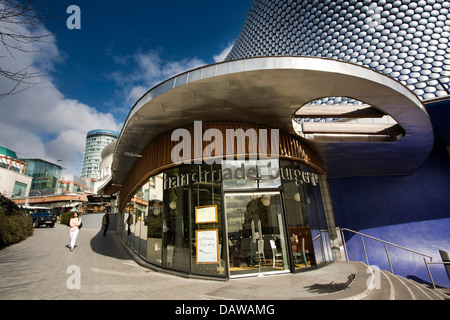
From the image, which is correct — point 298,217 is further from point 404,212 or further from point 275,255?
point 404,212

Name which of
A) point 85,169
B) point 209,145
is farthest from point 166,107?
point 85,169

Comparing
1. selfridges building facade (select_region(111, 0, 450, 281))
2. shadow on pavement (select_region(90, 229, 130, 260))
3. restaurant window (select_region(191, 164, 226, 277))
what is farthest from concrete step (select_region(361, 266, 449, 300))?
shadow on pavement (select_region(90, 229, 130, 260))

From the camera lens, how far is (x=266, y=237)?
20.7ft

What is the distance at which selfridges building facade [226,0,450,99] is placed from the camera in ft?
44.0

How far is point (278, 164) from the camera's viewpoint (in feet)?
22.3

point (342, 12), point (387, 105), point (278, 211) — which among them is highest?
point (342, 12)

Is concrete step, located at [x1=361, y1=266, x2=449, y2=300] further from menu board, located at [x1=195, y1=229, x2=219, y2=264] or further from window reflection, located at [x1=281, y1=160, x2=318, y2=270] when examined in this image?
menu board, located at [x1=195, y1=229, x2=219, y2=264]

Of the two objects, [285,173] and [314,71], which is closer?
[314,71]

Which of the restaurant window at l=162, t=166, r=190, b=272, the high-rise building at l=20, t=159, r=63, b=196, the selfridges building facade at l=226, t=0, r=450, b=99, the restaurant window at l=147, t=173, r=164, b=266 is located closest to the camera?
the restaurant window at l=162, t=166, r=190, b=272

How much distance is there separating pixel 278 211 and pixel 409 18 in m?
20.3

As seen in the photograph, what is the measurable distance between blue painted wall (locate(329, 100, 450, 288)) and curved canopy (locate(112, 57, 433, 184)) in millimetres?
4714

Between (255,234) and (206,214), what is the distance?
5.24ft

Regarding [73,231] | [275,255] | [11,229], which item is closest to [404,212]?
[275,255]
